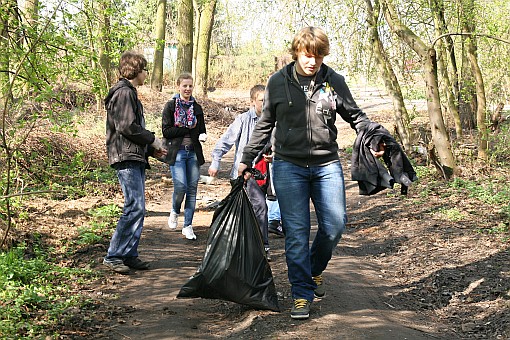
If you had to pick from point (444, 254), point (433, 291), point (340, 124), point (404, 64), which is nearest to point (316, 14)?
point (404, 64)

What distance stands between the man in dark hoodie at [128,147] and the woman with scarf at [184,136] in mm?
1307

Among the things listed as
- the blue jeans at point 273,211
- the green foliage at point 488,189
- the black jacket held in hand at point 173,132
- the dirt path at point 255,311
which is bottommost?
the dirt path at point 255,311

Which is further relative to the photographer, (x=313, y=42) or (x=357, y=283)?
(x=357, y=283)

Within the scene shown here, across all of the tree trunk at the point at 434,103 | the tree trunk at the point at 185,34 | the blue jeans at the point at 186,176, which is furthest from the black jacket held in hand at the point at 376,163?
the tree trunk at the point at 185,34

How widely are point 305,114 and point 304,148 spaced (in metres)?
0.26

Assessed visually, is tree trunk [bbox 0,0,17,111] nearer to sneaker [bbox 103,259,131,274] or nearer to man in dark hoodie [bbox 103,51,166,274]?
man in dark hoodie [bbox 103,51,166,274]

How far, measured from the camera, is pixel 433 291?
6.35m

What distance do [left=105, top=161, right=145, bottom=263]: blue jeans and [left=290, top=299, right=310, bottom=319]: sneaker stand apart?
211 centimetres

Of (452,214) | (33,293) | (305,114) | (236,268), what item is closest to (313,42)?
(305,114)

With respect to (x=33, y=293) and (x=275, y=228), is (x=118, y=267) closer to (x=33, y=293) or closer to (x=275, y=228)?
(x=33, y=293)

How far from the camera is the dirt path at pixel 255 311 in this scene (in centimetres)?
482

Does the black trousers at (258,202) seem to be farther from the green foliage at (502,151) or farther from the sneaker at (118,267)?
the green foliage at (502,151)

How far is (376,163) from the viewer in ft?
16.7

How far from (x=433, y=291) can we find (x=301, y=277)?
192 cm
